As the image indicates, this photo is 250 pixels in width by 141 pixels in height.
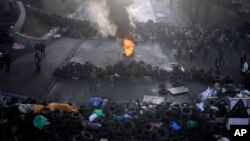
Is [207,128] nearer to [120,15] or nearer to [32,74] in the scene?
[32,74]

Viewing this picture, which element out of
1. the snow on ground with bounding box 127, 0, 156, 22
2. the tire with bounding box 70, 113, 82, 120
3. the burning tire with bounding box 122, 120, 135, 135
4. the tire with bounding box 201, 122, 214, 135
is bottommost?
the tire with bounding box 201, 122, 214, 135

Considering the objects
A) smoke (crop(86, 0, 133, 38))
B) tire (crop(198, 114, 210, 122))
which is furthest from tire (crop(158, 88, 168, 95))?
smoke (crop(86, 0, 133, 38))

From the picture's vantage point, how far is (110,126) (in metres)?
17.6

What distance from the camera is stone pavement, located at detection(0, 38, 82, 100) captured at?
2295cm

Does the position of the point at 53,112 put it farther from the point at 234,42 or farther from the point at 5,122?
the point at 234,42

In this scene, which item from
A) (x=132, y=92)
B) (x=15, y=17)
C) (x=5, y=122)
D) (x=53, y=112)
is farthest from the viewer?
(x=15, y=17)

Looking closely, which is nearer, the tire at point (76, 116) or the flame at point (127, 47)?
the tire at point (76, 116)

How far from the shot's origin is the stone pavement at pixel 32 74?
22.9 meters

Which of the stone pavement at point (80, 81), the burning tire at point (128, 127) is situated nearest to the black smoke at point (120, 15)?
the stone pavement at point (80, 81)

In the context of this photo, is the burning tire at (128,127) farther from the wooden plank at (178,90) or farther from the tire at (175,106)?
the wooden plank at (178,90)

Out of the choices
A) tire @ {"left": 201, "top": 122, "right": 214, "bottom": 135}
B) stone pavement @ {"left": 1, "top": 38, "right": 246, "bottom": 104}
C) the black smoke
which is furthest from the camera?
the black smoke

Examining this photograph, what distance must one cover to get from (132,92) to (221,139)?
7.80 metres

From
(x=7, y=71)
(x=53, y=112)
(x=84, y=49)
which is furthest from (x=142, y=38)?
(x=53, y=112)

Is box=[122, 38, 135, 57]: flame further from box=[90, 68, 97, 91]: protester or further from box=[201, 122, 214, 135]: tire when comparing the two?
box=[201, 122, 214, 135]: tire
